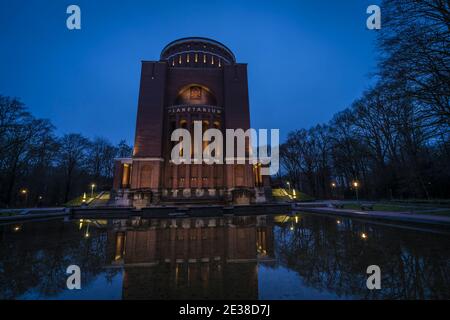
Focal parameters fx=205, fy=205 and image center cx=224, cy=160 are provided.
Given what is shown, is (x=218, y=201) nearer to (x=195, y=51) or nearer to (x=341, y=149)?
(x=341, y=149)

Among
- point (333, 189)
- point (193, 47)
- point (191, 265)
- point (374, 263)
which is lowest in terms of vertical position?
point (191, 265)

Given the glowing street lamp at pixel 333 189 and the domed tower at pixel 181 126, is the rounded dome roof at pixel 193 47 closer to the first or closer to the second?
the domed tower at pixel 181 126

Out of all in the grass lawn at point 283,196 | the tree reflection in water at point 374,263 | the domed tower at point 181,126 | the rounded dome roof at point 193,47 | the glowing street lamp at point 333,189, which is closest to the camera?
the tree reflection in water at point 374,263

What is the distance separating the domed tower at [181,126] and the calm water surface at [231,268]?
Answer: 20800 mm

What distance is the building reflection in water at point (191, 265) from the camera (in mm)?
3447

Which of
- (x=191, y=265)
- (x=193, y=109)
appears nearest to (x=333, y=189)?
(x=193, y=109)

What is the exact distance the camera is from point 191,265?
483 cm

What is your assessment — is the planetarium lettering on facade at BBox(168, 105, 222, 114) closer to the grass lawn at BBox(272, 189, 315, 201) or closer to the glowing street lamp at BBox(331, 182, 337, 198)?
the grass lawn at BBox(272, 189, 315, 201)

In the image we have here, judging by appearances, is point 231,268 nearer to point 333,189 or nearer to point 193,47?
point 193,47

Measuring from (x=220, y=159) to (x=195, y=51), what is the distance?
23.5 m

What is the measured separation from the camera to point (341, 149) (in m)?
37.7

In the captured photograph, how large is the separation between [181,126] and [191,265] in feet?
99.7

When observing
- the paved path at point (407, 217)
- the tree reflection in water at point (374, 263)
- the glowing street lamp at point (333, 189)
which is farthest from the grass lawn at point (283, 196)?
the tree reflection in water at point (374, 263)

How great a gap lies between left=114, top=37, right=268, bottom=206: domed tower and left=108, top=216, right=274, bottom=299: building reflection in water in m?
20.0
